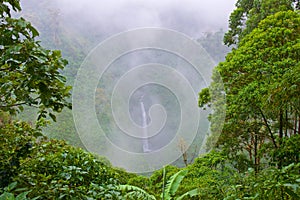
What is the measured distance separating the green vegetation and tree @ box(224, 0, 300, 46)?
2 cm

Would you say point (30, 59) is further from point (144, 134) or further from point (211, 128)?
point (211, 128)

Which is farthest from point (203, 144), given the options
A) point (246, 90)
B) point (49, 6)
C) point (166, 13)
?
point (49, 6)

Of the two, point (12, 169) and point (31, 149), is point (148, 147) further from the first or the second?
point (12, 169)

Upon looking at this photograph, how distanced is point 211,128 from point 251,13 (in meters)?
2.90

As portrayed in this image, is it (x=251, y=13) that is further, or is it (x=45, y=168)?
(x=251, y=13)

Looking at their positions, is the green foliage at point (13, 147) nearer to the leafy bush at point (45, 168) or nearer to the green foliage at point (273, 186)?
the leafy bush at point (45, 168)

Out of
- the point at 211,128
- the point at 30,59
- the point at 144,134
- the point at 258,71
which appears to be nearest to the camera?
the point at 30,59

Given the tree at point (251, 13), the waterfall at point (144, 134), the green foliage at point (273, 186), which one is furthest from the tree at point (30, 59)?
the tree at point (251, 13)

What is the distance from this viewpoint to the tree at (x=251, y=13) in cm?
518

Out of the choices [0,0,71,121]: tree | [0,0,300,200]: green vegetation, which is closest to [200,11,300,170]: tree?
[0,0,300,200]: green vegetation

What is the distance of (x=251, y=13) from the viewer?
228 inches

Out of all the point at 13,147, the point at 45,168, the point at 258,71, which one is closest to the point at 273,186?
→ the point at 45,168

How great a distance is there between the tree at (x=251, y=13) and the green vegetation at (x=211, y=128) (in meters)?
0.02

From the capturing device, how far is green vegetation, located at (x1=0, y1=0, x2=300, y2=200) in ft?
3.42
